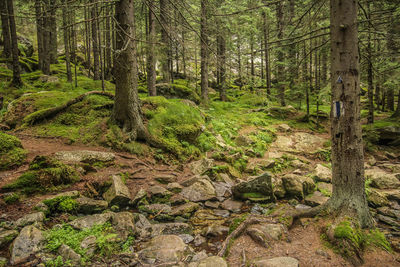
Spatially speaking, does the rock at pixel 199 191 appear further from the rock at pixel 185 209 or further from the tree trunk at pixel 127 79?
the tree trunk at pixel 127 79

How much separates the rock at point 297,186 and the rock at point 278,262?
12.4 feet

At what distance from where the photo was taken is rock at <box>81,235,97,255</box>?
3.16 m

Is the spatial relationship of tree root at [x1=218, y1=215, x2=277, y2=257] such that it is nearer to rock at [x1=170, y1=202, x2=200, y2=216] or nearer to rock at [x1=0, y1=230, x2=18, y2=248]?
rock at [x1=170, y1=202, x2=200, y2=216]

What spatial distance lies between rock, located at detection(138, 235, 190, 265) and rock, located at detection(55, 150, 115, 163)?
3330 millimetres

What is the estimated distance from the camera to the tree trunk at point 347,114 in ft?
12.7

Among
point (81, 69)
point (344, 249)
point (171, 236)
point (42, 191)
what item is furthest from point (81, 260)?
point (81, 69)

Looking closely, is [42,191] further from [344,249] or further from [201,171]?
[344,249]

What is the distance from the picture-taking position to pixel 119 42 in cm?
698

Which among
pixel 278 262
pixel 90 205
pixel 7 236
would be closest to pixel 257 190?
pixel 278 262

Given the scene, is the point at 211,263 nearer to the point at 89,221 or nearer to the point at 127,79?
the point at 89,221

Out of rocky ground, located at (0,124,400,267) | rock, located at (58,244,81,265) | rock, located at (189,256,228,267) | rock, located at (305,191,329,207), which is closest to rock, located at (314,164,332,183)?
rocky ground, located at (0,124,400,267)

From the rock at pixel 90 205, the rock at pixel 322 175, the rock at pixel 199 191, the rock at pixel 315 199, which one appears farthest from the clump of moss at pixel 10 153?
the rock at pixel 322 175

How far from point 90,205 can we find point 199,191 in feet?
9.56

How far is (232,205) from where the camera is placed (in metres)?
6.00
